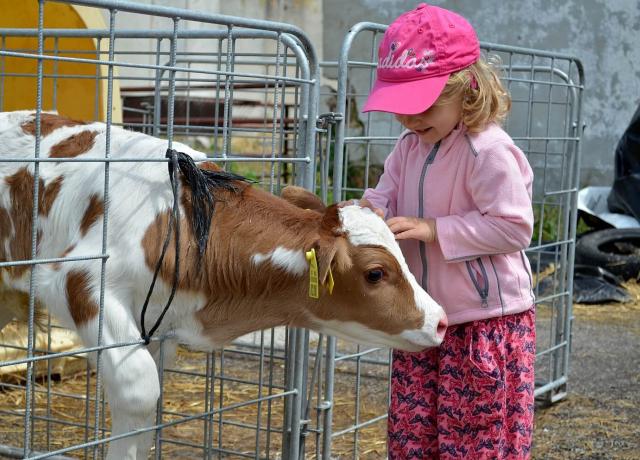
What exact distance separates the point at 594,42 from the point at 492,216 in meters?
7.67

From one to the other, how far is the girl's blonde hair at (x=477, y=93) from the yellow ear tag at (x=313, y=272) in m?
0.57

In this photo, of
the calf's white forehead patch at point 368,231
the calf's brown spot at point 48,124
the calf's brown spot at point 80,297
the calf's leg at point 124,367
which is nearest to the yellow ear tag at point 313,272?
the calf's white forehead patch at point 368,231

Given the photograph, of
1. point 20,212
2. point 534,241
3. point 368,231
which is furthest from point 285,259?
point 534,241

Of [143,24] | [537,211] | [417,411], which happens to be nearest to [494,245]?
[417,411]

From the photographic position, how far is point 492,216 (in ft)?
9.42

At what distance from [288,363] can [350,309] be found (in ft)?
2.00

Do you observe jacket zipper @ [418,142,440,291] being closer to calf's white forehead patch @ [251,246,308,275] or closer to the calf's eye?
the calf's eye

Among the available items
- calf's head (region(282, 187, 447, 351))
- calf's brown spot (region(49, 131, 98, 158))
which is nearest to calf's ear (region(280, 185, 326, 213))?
A: calf's head (region(282, 187, 447, 351))

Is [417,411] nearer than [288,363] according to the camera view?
Yes

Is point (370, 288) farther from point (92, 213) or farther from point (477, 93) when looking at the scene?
point (92, 213)

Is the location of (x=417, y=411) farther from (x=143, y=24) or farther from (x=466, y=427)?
(x=143, y=24)

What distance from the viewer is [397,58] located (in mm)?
2879

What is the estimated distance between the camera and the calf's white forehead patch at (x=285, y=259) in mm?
2857

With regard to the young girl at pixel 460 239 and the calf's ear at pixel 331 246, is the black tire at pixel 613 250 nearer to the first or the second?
the young girl at pixel 460 239
